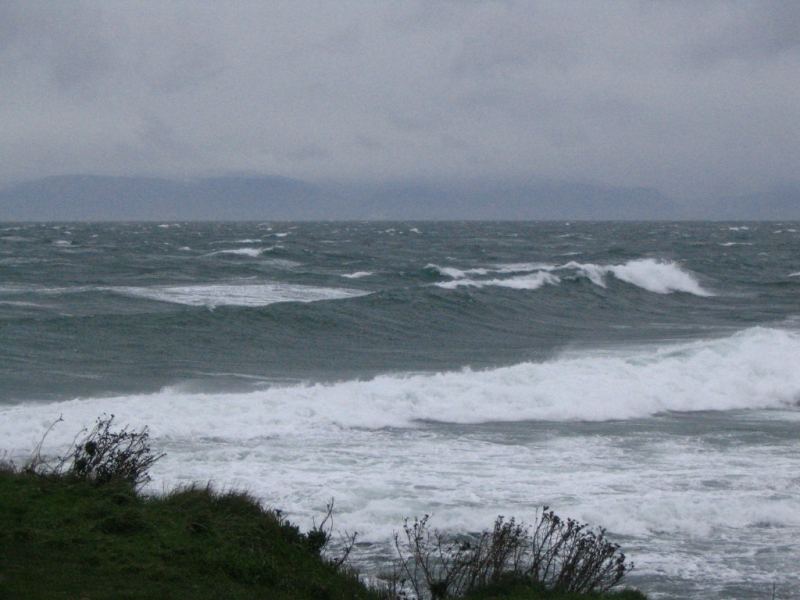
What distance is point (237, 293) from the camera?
130 feet

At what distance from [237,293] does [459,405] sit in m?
23.8

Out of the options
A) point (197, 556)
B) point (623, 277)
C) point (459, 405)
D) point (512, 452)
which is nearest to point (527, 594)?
point (197, 556)

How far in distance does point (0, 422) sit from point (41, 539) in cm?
852

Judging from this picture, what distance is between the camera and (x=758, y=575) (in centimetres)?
857

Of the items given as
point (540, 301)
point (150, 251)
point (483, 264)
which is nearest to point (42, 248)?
point (150, 251)

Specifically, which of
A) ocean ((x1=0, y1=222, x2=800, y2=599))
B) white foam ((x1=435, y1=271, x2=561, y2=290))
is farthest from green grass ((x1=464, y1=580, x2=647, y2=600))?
white foam ((x1=435, y1=271, x2=561, y2=290))

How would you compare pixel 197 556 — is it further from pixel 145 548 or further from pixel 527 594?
pixel 527 594

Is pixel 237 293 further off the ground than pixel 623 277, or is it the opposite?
pixel 623 277

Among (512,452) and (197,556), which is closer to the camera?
(197,556)

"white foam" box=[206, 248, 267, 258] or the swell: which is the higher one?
"white foam" box=[206, 248, 267, 258]

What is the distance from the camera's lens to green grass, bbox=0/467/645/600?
6344 mm

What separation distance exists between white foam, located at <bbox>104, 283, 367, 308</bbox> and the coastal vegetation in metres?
26.7

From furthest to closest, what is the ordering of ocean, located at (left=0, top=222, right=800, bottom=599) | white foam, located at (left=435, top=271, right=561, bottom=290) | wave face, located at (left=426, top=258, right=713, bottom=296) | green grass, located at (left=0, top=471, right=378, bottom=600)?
wave face, located at (left=426, top=258, right=713, bottom=296)
white foam, located at (left=435, top=271, right=561, bottom=290)
ocean, located at (left=0, top=222, right=800, bottom=599)
green grass, located at (left=0, top=471, right=378, bottom=600)

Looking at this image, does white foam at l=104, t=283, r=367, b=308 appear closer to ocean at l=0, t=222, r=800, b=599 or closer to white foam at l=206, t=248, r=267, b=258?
ocean at l=0, t=222, r=800, b=599
